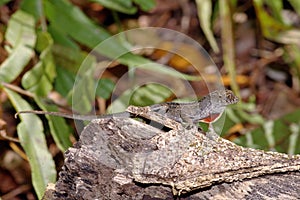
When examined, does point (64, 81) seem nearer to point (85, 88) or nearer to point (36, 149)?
point (85, 88)

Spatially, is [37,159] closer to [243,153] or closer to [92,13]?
[243,153]

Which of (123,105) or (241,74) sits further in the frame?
(241,74)

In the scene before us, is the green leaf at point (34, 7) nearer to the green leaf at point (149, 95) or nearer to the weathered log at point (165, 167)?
the green leaf at point (149, 95)

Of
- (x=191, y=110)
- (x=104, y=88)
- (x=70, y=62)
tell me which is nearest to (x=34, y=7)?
(x=70, y=62)

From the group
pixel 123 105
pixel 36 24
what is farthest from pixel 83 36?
pixel 123 105

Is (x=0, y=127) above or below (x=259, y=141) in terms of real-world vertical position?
below

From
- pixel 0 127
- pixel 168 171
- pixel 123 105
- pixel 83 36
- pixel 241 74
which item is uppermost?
pixel 241 74

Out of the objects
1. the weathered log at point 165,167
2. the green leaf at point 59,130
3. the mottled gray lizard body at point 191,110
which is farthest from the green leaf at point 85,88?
the weathered log at point 165,167
